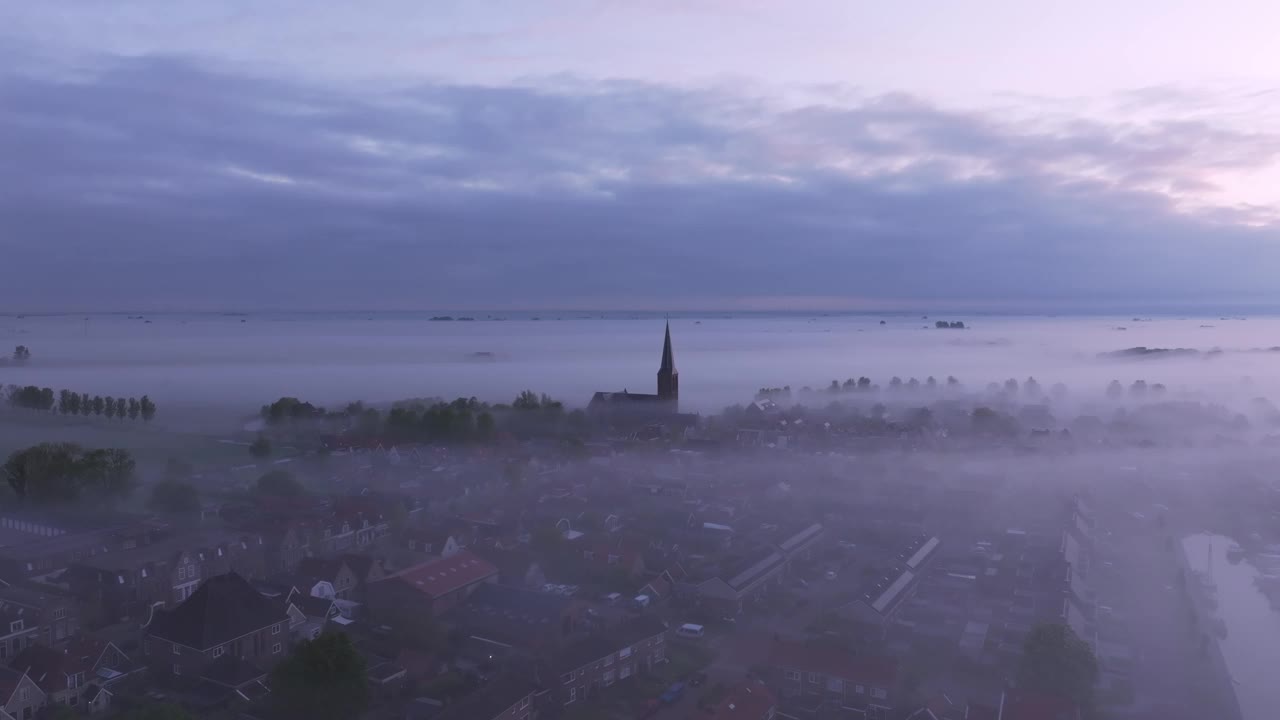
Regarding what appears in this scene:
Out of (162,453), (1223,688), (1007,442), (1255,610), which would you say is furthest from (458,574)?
(1007,442)

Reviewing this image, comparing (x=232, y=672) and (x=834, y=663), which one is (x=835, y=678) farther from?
(x=232, y=672)

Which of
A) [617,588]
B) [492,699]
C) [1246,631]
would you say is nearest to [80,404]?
[617,588]

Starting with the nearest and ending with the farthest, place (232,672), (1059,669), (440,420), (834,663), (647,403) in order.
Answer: (1059,669) → (232,672) → (834,663) → (440,420) → (647,403)

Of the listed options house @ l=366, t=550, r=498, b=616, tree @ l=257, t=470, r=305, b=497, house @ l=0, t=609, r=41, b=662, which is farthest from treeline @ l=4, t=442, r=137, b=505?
house @ l=366, t=550, r=498, b=616

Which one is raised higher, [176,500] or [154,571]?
[176,500]

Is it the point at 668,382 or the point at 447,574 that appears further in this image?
the point at 668,382

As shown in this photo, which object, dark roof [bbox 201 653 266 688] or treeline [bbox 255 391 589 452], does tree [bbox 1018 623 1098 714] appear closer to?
dark roof [bbox 201 653 266 688]

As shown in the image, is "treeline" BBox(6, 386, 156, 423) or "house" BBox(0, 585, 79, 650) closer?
"house" BBox(0, 585, 79, 650)

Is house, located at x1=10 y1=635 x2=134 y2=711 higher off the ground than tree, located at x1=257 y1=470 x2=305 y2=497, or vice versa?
tree, located at x1=257 y1=470 x2=305 y2=497
